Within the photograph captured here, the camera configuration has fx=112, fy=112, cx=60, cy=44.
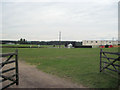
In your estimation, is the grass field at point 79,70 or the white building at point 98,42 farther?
the white building at point 98,42

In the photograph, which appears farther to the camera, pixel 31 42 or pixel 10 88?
pixel 31 42

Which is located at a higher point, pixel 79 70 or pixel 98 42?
pixel 98 42

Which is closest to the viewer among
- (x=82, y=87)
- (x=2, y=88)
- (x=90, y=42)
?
(x=2, y=88)

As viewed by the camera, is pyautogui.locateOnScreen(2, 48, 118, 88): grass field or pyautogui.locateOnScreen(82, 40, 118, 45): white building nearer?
pyautogui.locateOnScreen(2, 48, 118, 88): grass field

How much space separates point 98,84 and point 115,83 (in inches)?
36.2

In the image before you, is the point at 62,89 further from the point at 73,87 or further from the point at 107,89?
the point at 107,89

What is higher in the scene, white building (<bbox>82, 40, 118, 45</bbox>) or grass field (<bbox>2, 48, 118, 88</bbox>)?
white building (<bbox>82, 40, 118, 45</bbox>)

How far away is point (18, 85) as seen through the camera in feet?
18.0

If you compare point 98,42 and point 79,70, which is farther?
point 98,42

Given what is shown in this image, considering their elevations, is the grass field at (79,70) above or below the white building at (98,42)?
below

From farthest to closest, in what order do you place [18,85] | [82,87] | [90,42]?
[90,42] < [18,85] < [82,87]

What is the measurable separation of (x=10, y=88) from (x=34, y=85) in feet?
3.54

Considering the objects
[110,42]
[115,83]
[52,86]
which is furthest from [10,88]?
[110,42]

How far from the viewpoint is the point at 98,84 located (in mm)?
5461
